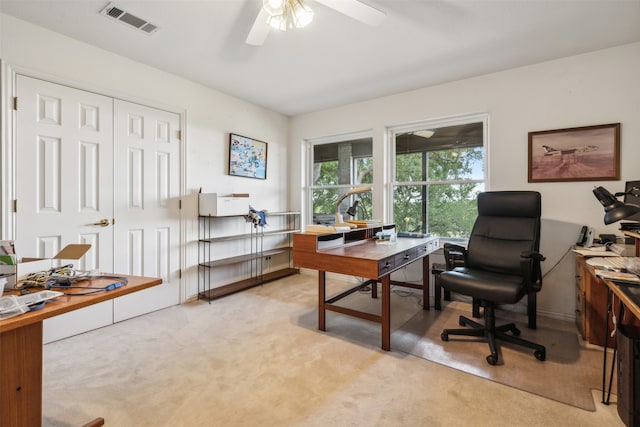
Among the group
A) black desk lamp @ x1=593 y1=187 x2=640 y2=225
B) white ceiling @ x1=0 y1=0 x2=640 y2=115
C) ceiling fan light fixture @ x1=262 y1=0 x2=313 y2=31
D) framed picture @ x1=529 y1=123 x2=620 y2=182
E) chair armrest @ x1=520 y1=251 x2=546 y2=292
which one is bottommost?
chair armrest @ x1=520 y1=251 x2=546 y2=292

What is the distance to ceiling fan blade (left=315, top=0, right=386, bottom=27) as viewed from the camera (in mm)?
1772

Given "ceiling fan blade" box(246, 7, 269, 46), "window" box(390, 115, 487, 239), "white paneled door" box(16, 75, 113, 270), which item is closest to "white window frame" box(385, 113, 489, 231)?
"window" box(390, 115, 487, 239)

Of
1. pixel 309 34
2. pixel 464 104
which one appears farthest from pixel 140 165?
pixel 464 104

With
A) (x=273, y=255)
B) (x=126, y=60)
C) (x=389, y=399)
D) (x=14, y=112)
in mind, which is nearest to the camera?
(x=389, y=399)

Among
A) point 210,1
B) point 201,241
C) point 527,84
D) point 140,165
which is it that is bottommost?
point 201,241

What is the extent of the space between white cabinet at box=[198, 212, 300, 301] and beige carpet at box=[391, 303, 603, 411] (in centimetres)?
221

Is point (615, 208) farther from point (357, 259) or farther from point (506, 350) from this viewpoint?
point (357, 259)

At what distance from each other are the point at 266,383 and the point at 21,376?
47.2 inches

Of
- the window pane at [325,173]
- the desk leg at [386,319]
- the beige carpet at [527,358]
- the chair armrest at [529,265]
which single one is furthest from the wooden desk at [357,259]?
the window pane at [325,173]

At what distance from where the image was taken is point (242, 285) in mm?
3850

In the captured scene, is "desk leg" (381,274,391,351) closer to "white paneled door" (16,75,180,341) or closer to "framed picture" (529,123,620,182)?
"framed picture" (529,123,620,182)

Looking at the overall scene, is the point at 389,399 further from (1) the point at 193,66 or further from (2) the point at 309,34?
(1) the point at 193,66

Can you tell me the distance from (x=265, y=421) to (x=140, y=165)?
271cm

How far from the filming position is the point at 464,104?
3379 mm
